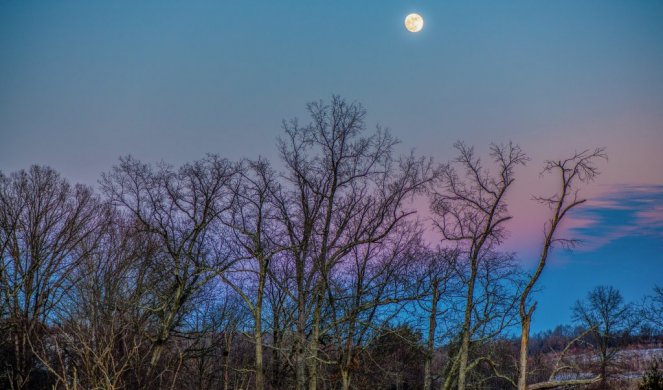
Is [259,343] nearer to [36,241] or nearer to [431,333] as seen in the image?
[431,333]

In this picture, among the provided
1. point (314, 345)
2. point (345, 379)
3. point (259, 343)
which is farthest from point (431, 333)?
point (259, 343)

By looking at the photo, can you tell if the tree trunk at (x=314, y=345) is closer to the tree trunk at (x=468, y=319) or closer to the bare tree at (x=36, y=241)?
the tree trunk at (x=468, y=319)

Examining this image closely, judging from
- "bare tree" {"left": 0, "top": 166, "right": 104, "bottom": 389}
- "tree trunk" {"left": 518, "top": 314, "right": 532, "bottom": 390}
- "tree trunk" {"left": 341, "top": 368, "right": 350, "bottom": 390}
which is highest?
"bare tree" {"left": 0, "top": 166, "right": 104, "bottom": 389}

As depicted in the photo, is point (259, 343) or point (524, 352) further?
point (259, 343)

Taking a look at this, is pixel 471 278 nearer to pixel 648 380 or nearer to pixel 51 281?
pixel 648 380

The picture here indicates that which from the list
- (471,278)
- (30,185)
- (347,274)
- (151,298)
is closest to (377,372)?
(347,274)

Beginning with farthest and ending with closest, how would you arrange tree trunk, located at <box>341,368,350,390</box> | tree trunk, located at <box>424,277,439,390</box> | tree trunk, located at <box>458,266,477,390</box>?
1. tree trunk, located at <box>424,277,439,390</box>
2. tree trunk, located at <box>341,368,350,390</box>
3. tree trunk, located at <box>458,266,477,390</box>

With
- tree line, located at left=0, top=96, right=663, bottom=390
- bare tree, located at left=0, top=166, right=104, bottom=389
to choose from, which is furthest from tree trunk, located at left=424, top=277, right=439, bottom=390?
bare tree, located at left=0, top=166, right=104, bottom=389

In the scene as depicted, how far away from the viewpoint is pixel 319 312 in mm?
19281

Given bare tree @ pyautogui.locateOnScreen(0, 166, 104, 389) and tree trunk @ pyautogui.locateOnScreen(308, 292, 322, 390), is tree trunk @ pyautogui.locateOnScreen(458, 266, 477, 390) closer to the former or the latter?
tree trunk @ pyautogui.locateOnScreen(308, 292, 322, 390)

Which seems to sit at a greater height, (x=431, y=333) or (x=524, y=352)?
(x=431, y=333)

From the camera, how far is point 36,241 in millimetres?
24406

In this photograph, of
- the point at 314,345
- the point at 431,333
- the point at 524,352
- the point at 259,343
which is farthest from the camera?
the point at 431,333

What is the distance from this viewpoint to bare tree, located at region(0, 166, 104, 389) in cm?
2320
